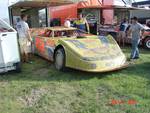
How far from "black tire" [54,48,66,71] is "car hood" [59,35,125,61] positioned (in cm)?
24

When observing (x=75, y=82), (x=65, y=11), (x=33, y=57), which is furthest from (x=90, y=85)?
(x=65, y=11)

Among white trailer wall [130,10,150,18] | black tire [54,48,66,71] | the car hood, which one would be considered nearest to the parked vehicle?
black tire [54,48,66,71]

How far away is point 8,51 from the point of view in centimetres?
748

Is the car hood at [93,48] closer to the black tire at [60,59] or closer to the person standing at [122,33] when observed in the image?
the black tire at [60,59]

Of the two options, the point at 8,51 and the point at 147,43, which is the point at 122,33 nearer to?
the point at 147,43

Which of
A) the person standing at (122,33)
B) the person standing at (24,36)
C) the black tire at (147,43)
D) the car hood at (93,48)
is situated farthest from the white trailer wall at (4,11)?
the black tire at (147,43)

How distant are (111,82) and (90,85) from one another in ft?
1.94

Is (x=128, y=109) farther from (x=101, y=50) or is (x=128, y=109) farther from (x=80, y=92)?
(x=101, y=50)

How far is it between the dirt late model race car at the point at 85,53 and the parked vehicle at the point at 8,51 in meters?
1.21

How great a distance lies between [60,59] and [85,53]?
35.7 inches

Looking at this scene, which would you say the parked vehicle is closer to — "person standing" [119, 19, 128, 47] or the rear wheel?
A: the rear wheel

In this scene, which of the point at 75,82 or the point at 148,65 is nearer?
the point at 75,82

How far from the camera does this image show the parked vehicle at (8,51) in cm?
735

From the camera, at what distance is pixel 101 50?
761 centimetres
